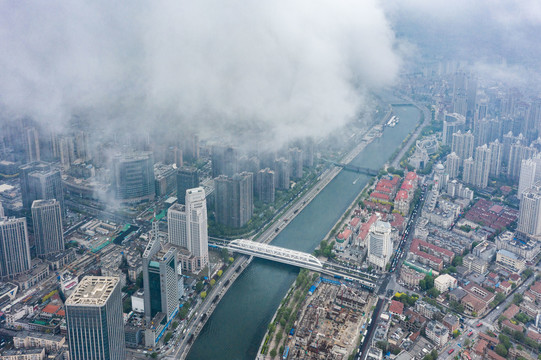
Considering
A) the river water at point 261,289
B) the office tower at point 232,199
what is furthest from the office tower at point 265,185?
the office tower at point 232,199

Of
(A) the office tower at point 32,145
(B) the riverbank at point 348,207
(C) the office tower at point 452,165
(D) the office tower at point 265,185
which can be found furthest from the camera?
(C) the office tower at point 452,165

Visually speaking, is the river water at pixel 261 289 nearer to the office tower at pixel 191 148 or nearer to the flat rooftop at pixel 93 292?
the flat rooftop at pixel 93 292

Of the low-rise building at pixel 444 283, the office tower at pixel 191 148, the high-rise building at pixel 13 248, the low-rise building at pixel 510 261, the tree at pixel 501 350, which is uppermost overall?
the office tower at pixel 191 148

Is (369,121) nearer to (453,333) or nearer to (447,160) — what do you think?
(447,160)

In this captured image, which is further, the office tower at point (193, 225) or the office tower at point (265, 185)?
the office tower at point (265, 185)

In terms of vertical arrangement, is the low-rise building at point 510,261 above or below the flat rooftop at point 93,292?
below

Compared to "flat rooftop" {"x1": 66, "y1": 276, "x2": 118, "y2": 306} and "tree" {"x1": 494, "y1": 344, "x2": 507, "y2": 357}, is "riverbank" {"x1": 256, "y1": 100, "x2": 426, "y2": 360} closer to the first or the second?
"flat rooftop" {"x1": 66, "y1": 276, "x2": 118, "y2": 306}

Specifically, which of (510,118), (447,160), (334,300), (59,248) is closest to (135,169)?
(59,248)

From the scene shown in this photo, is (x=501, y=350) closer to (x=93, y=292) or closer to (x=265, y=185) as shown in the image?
(x=93, y=292)
